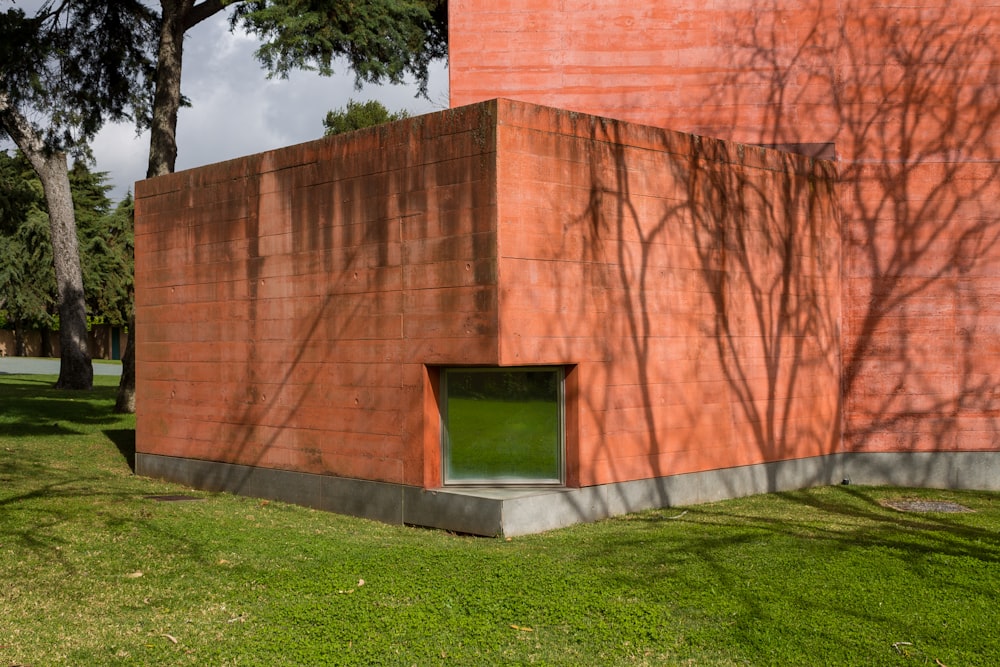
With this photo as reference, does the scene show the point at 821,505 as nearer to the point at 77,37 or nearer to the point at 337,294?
the point at 337,294

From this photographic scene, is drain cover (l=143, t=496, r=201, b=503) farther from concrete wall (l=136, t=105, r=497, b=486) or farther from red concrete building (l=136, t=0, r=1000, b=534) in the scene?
concrete wall (l=136, t=105, r=497, b=486)

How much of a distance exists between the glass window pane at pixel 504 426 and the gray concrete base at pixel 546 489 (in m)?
0.24

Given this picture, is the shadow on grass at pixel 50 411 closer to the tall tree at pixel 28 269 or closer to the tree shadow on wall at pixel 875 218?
the tree shadow on wall at pixel 875 218

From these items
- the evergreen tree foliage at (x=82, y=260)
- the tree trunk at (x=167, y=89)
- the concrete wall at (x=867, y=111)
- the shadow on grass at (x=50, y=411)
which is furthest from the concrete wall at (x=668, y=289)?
the evergreen tree foliage at (x=82, y=260)

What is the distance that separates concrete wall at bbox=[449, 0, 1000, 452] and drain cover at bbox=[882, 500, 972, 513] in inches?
68.0

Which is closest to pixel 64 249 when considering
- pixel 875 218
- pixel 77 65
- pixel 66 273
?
pixel 66 273

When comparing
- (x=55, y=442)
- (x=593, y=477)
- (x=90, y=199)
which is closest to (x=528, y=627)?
(x=593, y=477)

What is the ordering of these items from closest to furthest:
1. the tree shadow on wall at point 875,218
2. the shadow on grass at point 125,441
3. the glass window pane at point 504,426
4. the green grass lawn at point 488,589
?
the green grass lawn at point 488,589 < the glass window pane at point 504,426 < the tree shadow on wall at point 875,218 < the shadow on grass at point 125,441

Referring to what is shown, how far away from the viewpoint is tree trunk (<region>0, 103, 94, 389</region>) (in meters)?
28.5

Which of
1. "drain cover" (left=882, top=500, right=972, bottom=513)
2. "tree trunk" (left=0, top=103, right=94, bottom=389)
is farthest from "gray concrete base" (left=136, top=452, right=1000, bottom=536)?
"tree trunk" (left=0, top=103, right=94, bottom=389)

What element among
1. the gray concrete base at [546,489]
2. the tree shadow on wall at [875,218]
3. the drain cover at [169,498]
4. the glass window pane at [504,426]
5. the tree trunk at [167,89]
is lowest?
the drain cover at [169,498]

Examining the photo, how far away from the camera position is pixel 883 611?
8.12 m

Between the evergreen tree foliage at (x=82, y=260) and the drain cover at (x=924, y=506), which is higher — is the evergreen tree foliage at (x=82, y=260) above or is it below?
above

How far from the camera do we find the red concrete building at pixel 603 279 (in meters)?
11.4
